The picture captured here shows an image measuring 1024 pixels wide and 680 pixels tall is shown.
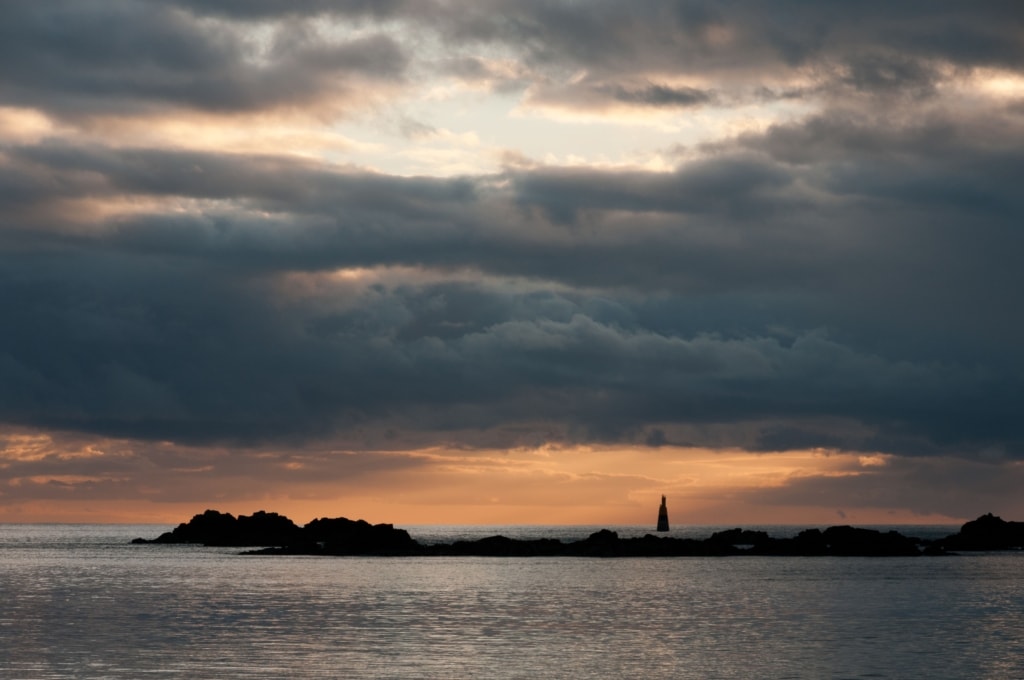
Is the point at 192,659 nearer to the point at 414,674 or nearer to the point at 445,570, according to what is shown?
the point at 414,674

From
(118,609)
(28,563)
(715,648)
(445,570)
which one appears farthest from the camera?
(28,563)

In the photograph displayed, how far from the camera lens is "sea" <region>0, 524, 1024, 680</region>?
62625 millimetres

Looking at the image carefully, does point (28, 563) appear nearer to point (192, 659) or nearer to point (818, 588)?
point (818, 588)

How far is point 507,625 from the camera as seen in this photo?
82.8 meters

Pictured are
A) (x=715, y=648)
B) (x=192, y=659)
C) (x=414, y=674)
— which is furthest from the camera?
(x=715, y=648)

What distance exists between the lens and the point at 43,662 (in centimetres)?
6319

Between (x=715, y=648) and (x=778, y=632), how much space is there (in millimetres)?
10534

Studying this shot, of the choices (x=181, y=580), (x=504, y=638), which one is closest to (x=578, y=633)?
(x=504, y=638)

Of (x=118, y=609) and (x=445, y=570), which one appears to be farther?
(x=445, y=570)

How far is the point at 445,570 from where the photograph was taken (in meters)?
160

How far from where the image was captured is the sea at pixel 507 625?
62625 millimetres

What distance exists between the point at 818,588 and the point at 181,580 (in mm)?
64815

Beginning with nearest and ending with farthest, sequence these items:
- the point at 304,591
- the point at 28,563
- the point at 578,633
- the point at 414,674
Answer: the point at 414,674 → the point at 578,633 → the point at 304,591 → the point at 28,563

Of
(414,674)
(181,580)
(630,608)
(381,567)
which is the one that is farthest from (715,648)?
(381,567)
